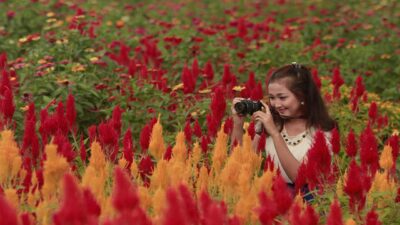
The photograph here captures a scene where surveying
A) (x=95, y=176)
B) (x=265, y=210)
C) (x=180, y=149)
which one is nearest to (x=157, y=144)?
(x=180, y=149)

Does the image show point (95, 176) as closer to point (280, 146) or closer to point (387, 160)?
point (387, 160)

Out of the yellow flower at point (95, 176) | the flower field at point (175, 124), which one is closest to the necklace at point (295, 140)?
the flower field at point (175, 124)

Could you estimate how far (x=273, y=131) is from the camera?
378 cm

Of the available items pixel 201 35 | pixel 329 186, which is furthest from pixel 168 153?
pixel 201 35

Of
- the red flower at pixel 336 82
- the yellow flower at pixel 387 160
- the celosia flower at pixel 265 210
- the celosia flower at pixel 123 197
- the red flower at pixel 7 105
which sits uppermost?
the celosia flower at pixel 123 197

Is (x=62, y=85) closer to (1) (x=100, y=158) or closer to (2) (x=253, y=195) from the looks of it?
(1) (x=100, y=158)

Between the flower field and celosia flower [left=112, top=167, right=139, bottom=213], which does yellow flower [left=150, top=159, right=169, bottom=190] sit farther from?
celosia flower [left=112, top=167, right=139, bottom=213]

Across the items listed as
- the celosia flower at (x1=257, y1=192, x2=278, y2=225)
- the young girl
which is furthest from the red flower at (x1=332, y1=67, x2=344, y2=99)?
the celosia flower at (x1=257, y1=192, x2=278, y2=225)

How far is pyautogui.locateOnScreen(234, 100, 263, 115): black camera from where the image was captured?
12.4 feet

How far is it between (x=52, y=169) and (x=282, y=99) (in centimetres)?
194

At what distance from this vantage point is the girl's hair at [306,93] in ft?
13.5

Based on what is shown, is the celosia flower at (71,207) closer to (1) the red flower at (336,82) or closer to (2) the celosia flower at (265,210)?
(2) the celosia flower at (265,210)

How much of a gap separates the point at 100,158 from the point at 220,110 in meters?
0.88

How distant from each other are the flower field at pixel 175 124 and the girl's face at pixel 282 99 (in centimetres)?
14
